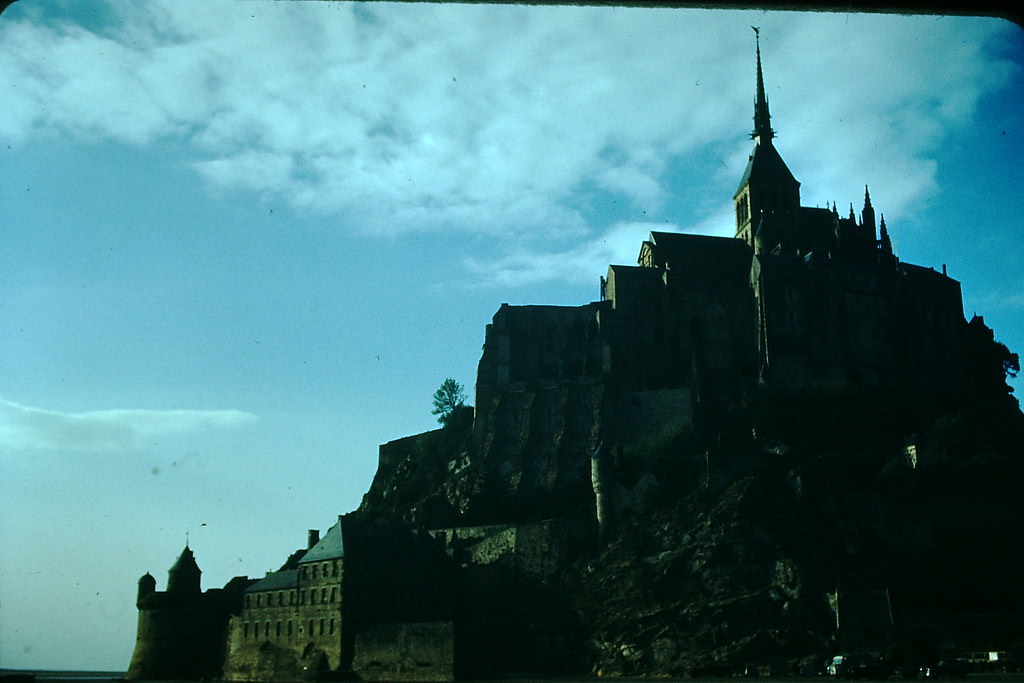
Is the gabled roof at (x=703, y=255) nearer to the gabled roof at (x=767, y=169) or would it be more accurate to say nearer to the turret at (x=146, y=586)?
the gabled roof at (x=767, y=169)

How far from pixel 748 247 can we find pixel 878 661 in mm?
42708

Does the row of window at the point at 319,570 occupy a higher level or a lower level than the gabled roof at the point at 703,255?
lower

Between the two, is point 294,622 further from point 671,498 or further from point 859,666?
point 859,666

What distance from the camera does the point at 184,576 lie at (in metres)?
66.9

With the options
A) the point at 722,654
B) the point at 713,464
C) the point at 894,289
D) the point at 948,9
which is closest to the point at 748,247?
the point at 894,289

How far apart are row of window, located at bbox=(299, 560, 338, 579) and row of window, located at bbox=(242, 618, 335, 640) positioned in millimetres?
2569

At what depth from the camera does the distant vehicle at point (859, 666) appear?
160 ft

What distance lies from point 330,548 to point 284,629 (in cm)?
524

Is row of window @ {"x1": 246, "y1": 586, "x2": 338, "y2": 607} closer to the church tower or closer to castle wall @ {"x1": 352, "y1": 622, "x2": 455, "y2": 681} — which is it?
castle wall @ {"x1": 352, "y1": 622, "x2": 455, "y2": 681}

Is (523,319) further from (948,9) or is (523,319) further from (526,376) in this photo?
(948,9)

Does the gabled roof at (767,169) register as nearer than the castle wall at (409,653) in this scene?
No

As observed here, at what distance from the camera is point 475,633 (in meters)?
59.7

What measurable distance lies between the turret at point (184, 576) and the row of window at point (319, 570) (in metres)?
7.66

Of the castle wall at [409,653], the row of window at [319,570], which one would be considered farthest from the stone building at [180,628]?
the castle wall at [409,653]
